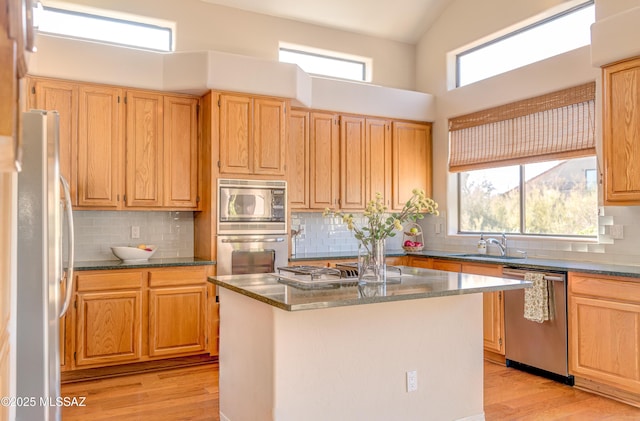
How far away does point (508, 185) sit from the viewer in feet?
16.8

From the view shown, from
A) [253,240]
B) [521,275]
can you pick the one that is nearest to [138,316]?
[253,240]

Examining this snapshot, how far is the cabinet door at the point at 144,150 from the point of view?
4383 mm

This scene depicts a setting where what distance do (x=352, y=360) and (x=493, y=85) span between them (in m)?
3.54

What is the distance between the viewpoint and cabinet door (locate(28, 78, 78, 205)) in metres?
4.07

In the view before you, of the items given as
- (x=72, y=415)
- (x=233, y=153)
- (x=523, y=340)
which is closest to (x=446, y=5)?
(x=233, y=153)

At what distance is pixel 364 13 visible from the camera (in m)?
5.47

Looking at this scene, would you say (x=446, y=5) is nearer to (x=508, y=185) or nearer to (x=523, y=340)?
(x=508, y=185)

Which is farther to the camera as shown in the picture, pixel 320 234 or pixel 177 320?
pixel 320 234

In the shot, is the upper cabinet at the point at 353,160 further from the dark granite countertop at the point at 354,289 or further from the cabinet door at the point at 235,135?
the dark granite countertop at the point at 354,289

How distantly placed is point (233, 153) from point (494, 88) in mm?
2688

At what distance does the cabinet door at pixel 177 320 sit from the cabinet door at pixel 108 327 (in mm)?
122

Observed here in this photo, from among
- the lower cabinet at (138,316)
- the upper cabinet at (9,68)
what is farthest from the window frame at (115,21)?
the upper cabinet at (9,68)

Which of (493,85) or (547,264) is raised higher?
(493,85)

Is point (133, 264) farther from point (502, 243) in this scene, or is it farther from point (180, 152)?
point (502, 243)
